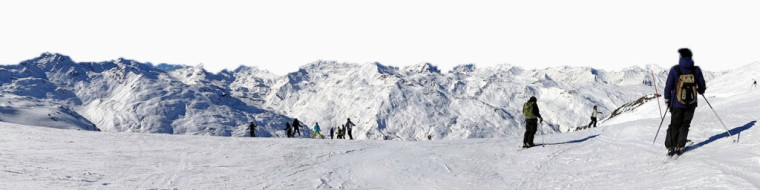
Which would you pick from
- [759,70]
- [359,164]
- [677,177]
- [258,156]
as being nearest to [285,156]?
[258,156]

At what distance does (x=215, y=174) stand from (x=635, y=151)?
11.3 m

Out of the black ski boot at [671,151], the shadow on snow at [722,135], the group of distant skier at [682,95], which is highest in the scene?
the group of distant skier at [682,95]

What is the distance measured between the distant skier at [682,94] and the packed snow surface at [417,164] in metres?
0.51

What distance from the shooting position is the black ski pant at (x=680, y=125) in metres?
10.5

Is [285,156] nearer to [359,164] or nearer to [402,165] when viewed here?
[359,164]

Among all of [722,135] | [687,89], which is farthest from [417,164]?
[722,135]

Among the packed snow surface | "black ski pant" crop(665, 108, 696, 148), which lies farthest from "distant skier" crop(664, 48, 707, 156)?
the packed snow surface

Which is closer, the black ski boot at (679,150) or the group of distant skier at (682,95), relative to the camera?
the group of distant skier at (682,95)

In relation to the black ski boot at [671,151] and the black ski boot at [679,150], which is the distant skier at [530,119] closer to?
the black ski boot at [671,151]

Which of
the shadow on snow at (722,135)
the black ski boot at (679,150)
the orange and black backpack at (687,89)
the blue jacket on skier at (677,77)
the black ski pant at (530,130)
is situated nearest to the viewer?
the orange and black backpack at (687,89)

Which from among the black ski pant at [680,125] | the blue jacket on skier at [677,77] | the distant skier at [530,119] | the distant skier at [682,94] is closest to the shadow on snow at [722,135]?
the black ski pant at [680,125]

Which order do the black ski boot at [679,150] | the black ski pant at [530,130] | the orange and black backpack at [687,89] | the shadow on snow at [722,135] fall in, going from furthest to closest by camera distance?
the black ski pant at [530,130]
the shadow on snow at [722,135]
the black ski boot at [679,150]
the orange and black backpack at [687,89]

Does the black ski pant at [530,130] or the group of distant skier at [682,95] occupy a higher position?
the group of distant skier at [682,95]

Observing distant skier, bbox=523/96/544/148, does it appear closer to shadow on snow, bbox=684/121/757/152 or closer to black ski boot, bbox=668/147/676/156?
shadow on snow, bbox=684/121/757/152
